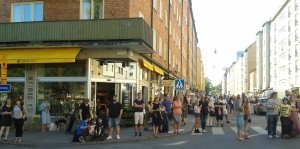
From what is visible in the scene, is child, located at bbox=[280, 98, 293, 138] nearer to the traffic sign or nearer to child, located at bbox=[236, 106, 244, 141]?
child, located at bbox=[236, 106, 244, 141]

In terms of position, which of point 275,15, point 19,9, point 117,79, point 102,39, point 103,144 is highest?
point 275,15

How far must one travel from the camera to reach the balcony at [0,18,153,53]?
19.3 m

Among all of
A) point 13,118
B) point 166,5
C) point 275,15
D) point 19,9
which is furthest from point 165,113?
point 275,15

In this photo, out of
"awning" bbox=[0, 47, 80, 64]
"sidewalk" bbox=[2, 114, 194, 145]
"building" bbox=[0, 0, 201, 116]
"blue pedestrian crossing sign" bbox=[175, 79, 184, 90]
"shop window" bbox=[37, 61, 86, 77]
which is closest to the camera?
"sidewalk" bbox=[2, 114, 194, 145]

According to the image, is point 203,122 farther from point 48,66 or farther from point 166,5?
point 166,5

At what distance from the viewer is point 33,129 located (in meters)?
20.3

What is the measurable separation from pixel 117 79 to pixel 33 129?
4924 mm

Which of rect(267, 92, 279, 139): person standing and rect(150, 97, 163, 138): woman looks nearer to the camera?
rect(267, 92, 279, 139): person standing

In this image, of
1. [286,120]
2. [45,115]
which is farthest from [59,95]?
[286,120]

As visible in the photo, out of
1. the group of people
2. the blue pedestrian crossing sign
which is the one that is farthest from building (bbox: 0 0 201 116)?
the group of people

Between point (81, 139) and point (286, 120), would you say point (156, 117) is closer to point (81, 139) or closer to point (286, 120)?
point (81, 139)

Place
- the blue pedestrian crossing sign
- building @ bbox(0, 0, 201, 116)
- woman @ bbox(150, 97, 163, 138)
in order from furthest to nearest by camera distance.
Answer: the blue pedestrian crossing sign
building @ bbox(0, 0, 201, 116)
woman @ bbox(150, 97, 163, 138)

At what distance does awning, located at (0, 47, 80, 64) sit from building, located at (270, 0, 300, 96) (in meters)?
50.5

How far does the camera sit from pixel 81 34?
1984 centimetres
